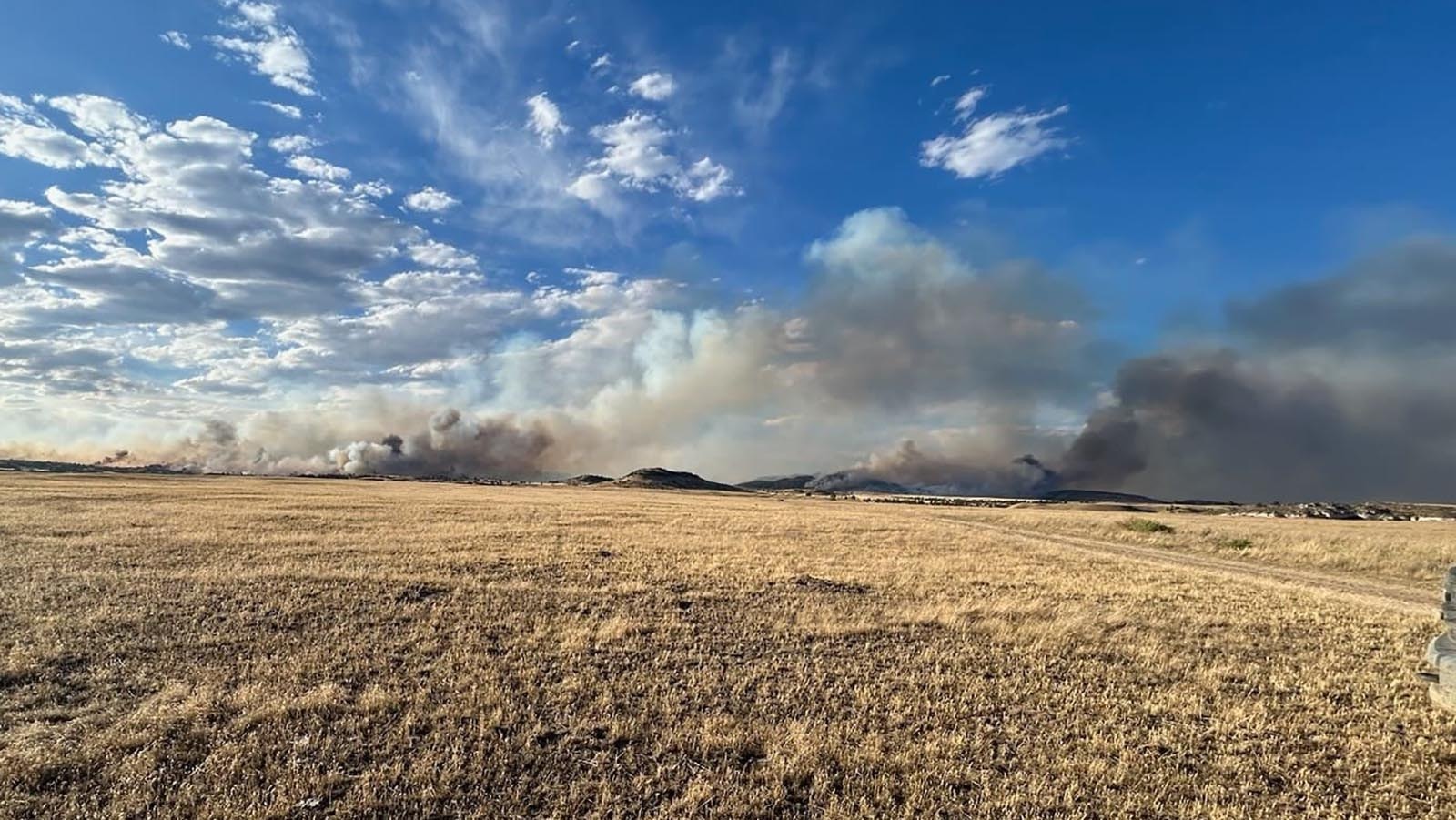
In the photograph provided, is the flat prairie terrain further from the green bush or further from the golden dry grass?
the green bush

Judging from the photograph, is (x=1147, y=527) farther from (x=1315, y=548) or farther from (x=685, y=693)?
(x=685, y=693)

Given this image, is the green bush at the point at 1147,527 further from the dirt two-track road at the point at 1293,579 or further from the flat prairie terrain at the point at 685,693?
the flat prairie terrain at the point at 685,693

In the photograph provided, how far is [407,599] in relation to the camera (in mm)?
18125

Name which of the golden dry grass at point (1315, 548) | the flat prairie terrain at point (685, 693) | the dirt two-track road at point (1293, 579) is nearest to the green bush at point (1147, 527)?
the golden dry grass at point (1315, 548)

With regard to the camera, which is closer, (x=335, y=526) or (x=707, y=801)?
(x=707, y=801)

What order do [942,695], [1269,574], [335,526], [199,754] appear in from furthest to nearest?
[335,526] < [1269,574] < [942,695] < [199,754]

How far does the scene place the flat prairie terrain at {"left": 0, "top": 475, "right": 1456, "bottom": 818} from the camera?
8.16 metres

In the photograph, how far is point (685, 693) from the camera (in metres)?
11.5

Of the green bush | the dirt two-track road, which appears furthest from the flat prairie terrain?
the green bush

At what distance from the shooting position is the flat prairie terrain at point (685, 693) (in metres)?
8.16

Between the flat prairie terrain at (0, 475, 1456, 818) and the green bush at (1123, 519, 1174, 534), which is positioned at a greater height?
the green bush at (1123, 519, 1174, 534)

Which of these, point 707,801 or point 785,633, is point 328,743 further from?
point 785,633

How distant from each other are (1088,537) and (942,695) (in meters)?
47.6

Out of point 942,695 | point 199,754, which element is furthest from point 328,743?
point 942,695
